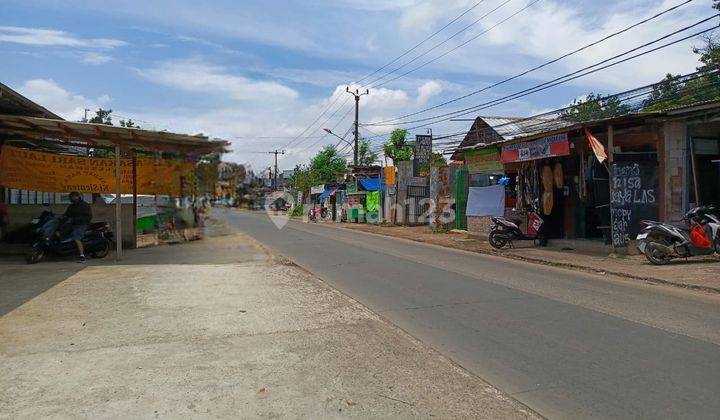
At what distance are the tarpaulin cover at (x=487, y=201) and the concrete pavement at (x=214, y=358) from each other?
12.2 m

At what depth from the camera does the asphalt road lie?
429 cm

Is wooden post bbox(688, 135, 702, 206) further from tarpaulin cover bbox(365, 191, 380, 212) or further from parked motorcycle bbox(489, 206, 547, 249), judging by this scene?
tarpaulin cover bbox(365, 191, 380, 212)

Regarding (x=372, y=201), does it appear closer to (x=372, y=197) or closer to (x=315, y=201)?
(x=372, y=197)

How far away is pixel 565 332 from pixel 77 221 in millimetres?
10957

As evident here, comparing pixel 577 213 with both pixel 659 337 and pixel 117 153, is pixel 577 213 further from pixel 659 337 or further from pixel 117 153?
pixel 117 153

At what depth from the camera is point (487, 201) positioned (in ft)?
66.1

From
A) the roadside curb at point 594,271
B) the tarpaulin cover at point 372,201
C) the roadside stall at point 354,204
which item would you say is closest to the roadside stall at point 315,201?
the roadside stall at point 354,204

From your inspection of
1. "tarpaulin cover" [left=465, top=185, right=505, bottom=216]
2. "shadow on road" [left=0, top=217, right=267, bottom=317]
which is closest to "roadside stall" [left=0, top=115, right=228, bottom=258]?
"shadow on road" [left=0, top=217, right=267, bottom=317]

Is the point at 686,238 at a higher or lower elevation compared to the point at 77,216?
lower

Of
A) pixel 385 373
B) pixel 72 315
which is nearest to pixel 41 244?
pixel 72 315

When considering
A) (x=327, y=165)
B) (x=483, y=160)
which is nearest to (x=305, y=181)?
(x=327, y=165)

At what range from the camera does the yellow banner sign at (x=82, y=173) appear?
13711mm

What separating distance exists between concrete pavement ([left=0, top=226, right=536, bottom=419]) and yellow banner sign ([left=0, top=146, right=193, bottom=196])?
587 cm

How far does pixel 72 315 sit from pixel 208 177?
11.0m
